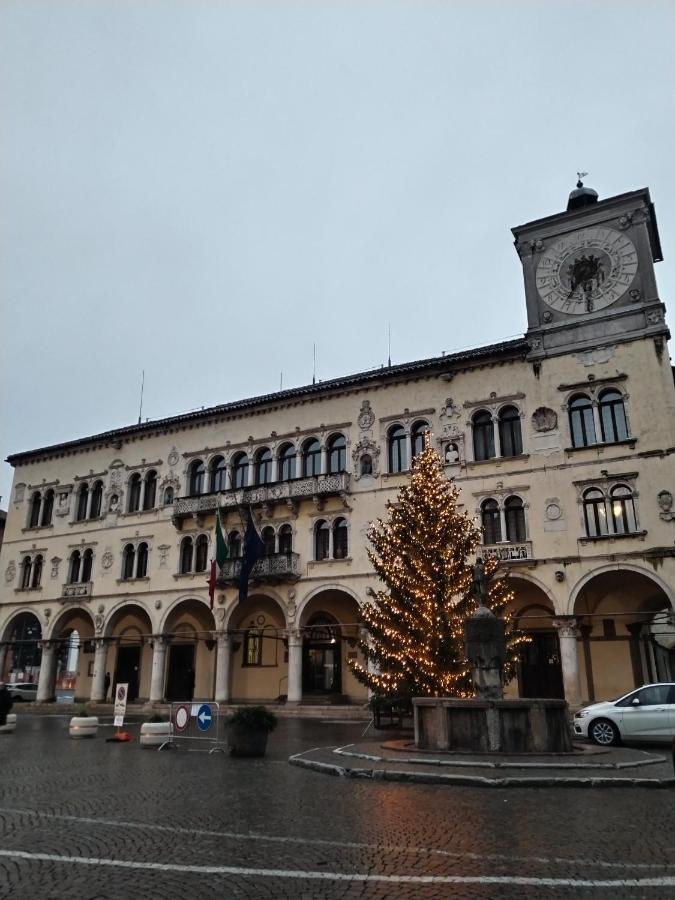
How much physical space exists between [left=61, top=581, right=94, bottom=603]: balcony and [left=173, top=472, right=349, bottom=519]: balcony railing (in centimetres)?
688

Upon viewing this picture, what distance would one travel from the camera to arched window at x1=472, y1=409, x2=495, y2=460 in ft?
96.9

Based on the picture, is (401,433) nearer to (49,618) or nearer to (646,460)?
(646,460)

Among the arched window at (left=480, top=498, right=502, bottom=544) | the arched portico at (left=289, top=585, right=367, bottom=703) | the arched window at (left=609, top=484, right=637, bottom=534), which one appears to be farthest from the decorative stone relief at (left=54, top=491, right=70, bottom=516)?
the arched window at (left=609, top=484, right=637, bottom=534)

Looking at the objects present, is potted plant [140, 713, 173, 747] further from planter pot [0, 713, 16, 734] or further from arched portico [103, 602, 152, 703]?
arched portico [103, 602, 152, 703]

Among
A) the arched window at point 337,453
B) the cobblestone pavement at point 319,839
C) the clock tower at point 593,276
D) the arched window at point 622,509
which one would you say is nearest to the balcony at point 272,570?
the arched window at point 337,453

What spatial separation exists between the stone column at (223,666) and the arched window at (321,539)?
585cm

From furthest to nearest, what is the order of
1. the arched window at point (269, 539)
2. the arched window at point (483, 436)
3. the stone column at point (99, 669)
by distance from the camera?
the stone column at point (99, 669), the arched window at point (269, 539), the arched window at point (483, 436)

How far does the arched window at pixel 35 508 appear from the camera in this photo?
41844mm

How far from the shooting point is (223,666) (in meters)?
32.6

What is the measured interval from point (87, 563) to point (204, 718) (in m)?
24.6

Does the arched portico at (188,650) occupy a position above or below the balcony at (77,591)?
below

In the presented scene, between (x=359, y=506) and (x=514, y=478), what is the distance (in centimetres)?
687

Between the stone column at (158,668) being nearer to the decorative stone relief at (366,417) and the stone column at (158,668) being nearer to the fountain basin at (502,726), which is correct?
the decorative stone relief at (366,417)

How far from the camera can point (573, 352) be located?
28422mm
